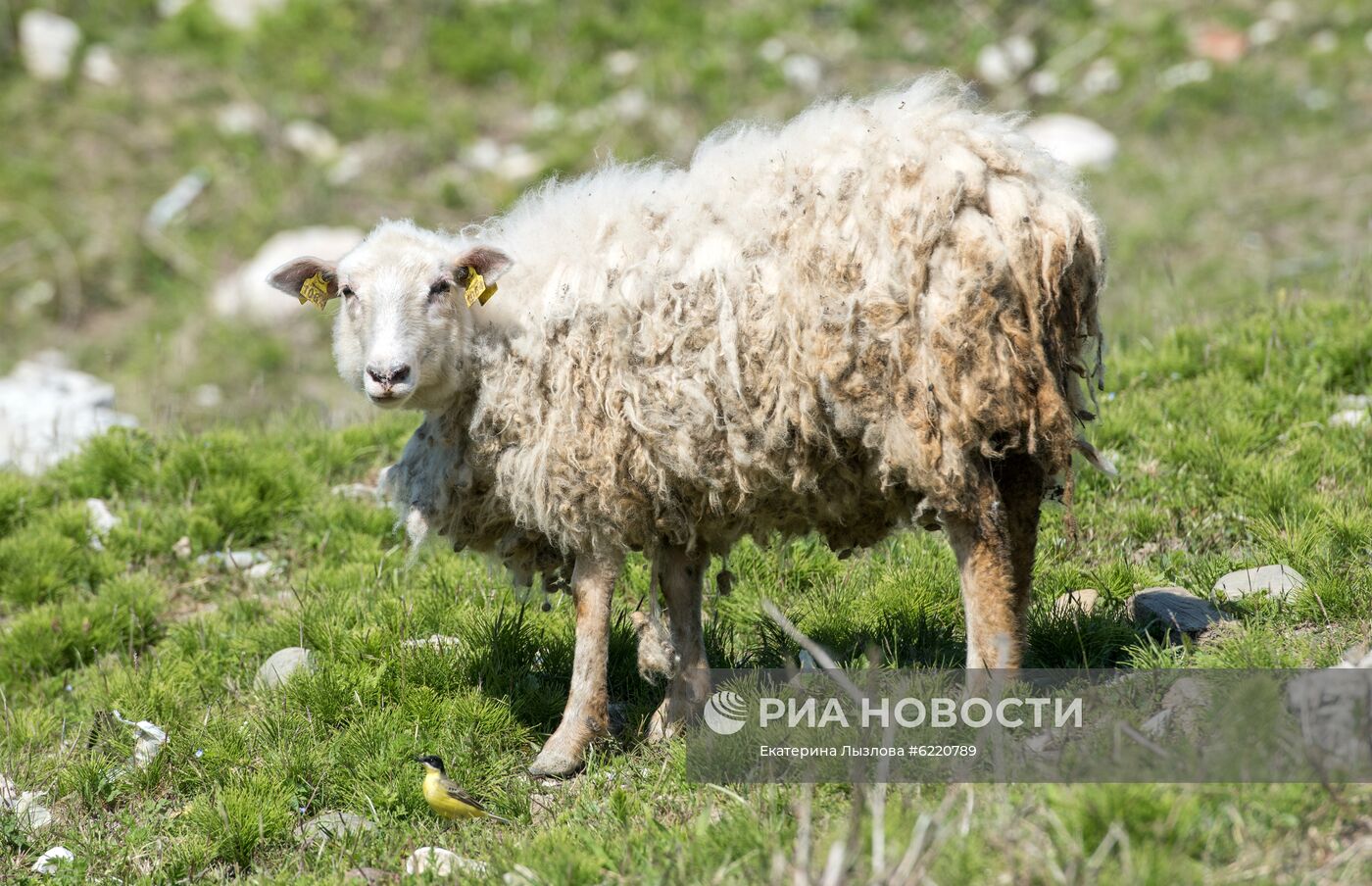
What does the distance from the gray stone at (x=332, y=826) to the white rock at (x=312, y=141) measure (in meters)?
11.5

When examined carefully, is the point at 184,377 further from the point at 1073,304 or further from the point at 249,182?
the point at 1073,304

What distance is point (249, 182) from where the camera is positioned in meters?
14.6

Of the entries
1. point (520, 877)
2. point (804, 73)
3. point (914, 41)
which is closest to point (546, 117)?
point (804, 73)

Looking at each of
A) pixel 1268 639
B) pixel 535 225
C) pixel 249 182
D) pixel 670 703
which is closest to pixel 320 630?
pixel 670 703

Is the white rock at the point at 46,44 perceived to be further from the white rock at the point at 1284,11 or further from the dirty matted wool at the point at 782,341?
the white rock at the point at 1284,11

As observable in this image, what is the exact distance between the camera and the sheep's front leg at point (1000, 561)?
4422 mm

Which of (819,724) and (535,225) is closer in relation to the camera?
(819,724)

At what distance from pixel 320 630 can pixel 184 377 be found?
7180 mm

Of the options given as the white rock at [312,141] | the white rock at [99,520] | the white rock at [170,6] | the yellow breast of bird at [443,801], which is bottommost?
the yellow breast of bird at [443,801]

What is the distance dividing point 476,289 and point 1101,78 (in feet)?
43.6

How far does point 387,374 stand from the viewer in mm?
4590

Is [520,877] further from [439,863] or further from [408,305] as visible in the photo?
[408,305]

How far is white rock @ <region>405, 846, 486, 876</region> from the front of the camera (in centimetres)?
402

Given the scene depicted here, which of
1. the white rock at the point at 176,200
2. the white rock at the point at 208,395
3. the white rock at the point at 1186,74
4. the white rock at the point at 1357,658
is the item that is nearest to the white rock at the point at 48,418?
the white rock at the point at 208,395
